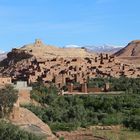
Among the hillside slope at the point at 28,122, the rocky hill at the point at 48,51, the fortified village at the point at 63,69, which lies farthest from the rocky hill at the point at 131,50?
the hillside slope at the point at 28,122

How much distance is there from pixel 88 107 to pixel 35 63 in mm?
44839

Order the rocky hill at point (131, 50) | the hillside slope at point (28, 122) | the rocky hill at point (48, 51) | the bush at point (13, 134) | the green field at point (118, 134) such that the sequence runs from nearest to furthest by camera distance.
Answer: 1. the bush at point (13, 134)
2. the hillside slope at point (28, 122)
3. the green field at point (118, 134)
4. the rocky hill at point (48, 51)
5. the rocky hill at point (131, 50)

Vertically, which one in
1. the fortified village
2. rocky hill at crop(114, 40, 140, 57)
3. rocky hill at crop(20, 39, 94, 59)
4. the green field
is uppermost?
rocky hill at crop(114, 40, 140, 57)

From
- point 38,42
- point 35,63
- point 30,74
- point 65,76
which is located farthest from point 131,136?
point 38,42

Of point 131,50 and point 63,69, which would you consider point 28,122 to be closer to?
point 63,69

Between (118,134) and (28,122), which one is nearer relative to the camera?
(28,122)

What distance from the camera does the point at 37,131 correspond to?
763 inches

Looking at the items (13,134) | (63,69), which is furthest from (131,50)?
(13,134)

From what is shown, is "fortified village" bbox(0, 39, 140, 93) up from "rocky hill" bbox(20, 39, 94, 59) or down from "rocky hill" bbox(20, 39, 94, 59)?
down

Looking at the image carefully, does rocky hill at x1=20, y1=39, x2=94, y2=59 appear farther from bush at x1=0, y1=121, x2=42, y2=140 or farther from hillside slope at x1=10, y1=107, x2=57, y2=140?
bush at x1=0, y1=121, x2=42, y2=140

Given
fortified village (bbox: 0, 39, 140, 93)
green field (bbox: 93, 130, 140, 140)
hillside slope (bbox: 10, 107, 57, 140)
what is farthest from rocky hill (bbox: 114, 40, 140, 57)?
hillside slope (bbox: 10, 107, 57, 140)

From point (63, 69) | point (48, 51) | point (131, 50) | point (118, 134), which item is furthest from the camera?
point (131, 50)

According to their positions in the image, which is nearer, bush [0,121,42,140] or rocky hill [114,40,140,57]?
bush [0,121,42,140]

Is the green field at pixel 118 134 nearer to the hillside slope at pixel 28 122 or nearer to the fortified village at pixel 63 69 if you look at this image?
the hillside slope at pixel 28 122
